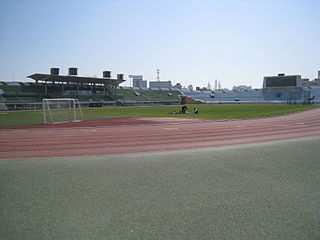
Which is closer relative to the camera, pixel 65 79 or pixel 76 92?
pixel 65 79

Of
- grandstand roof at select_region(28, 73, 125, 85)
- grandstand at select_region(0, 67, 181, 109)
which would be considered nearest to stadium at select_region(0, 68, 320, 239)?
grandstand at select_region(0, 67, 181, 109)

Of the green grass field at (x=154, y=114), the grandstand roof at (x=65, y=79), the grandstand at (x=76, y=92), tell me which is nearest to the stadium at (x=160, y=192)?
the green grass field at (x=154, y=114)

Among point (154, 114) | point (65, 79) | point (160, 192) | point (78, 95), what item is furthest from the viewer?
point (78, 95)

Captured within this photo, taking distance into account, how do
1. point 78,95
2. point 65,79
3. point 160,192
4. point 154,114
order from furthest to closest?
point 78,95, point 65,79, point 154,114, point 160,192

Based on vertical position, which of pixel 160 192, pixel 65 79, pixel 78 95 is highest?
pixel 65 79

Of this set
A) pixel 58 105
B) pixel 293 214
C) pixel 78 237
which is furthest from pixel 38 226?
pixel 58 105

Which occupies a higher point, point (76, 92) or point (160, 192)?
point (76, 92)

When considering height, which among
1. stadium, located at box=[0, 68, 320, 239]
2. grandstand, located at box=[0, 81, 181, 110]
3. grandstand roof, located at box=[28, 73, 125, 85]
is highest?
grandstand roof, located at box=[28, 73, 125, 85]

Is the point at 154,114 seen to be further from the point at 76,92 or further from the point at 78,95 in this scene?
the point at 76,92

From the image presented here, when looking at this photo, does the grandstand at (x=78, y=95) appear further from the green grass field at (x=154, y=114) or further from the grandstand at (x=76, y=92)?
the green grass field at (x=154, y=114)

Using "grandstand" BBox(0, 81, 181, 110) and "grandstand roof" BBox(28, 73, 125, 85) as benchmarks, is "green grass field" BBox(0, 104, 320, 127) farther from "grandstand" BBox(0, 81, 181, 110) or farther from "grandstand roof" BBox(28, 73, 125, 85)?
"grandstand roof" BBox(28, 73, 125, 85)

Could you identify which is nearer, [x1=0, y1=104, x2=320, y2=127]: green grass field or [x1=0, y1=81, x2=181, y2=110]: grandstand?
[x1=0, y1=104, x2=320, y2=127]: green grass field

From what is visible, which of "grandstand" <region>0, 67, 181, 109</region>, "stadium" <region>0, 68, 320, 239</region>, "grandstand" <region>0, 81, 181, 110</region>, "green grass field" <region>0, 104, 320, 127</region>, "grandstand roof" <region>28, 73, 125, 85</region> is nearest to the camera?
"stadium" <region>0, 68, 320, 239</region>

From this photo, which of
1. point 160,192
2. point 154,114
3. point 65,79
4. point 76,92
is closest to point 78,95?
point 76,92
